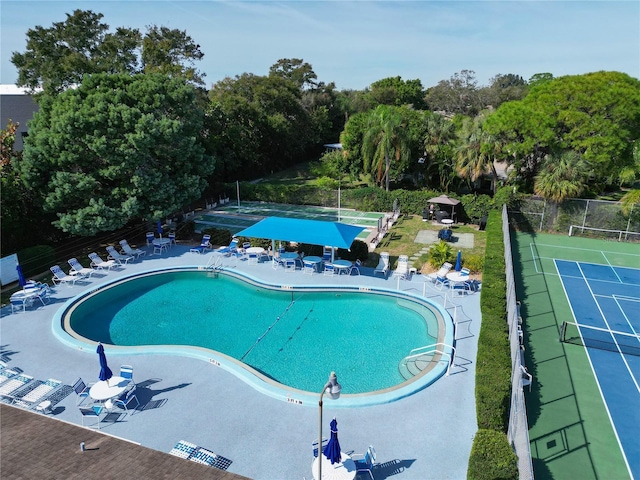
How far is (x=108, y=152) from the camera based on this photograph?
20.4 metres

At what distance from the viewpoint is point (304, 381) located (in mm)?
12508

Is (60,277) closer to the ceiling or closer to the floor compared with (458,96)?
closer to the floor

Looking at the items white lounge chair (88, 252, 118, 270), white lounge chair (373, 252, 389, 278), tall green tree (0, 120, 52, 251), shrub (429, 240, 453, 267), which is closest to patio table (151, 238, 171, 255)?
white lounge chair (88, 252, 118, 270)

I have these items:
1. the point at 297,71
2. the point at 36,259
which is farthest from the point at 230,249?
the point at 297,71

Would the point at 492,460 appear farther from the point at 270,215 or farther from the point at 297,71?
the point at 297,71

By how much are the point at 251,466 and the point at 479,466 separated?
15.3 feet

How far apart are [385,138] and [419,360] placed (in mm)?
20103

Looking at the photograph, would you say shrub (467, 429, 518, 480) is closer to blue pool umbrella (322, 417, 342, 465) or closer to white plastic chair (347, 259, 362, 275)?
blue pool umbrella (322, 417, 342, 465)

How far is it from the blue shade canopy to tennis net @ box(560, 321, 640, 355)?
28.8ft

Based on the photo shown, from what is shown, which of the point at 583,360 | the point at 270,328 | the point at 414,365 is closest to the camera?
the point at 414,365

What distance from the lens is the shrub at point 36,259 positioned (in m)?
19.3

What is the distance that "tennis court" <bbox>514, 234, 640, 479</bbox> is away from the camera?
971cm

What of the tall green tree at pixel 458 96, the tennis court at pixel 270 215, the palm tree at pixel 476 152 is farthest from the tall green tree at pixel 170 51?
the tall green tree at pixel 458 96

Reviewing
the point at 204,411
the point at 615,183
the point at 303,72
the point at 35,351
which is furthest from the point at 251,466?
the point at 303,72
